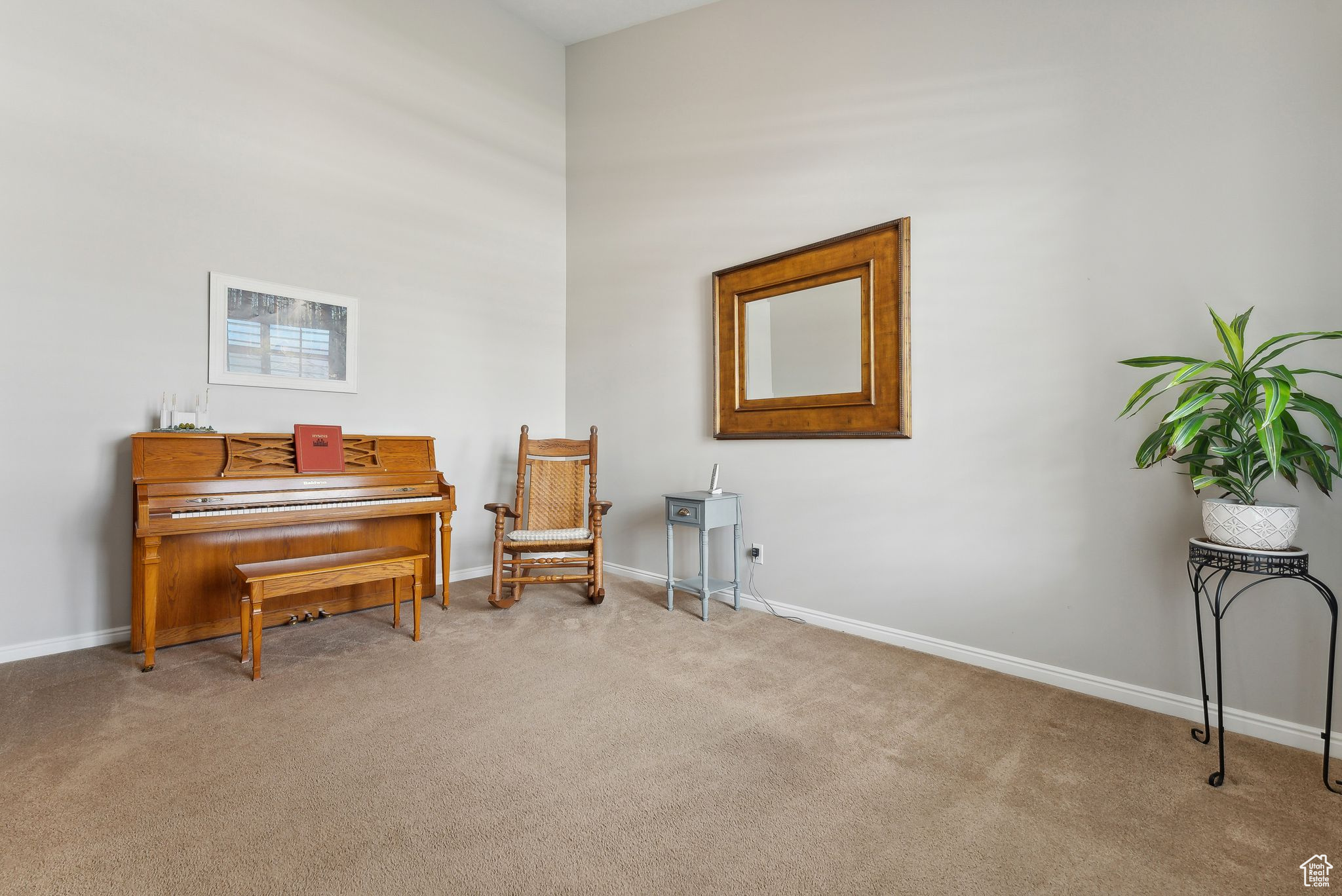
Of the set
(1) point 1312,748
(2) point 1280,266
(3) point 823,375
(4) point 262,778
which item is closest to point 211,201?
(4) point 262,778

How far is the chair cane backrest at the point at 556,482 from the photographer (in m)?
4.11

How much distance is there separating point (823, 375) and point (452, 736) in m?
2.46

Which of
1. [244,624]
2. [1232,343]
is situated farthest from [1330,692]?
[244,624]

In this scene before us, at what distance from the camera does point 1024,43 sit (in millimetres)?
2588

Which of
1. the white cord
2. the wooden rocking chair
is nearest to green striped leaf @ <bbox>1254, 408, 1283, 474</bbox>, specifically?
the white cord

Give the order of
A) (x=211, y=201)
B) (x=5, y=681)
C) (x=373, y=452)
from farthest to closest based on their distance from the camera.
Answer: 1. (x=373, y=452)
2. (x=211, y=201)
3. (x=5, y=681)

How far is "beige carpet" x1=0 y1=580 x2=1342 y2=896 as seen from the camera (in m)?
1.40

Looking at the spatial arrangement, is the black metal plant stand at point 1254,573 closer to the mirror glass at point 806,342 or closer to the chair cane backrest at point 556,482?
the mirror glass at point 806,342

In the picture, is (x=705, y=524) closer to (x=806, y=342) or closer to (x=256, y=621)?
(x=806, y=342)

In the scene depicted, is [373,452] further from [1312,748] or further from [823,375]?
[1312,748]

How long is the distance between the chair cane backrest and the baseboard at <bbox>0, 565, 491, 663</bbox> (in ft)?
7.02

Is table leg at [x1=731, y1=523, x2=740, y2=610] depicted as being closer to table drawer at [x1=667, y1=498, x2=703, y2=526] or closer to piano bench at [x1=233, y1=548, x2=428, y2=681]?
table drawer at [x1=667, y1=498, x2=703, y2=526]

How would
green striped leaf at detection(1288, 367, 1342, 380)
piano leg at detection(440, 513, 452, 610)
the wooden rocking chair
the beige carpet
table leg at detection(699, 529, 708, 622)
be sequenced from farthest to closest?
1. the wooden rocking chair
2. piano leg at detection(440, 513, 452, 610)
3. table leg at detection(699, 529, 708, 622)
4. green striped leaf at detection(1288, 367, 1342, 380)
5. the beige carpet

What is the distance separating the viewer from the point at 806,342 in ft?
11.1
